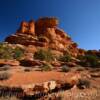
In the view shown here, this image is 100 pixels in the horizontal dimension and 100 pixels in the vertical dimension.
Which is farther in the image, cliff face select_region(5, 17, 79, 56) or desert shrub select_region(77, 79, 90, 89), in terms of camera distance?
cliff face select_region(5, 17, 79, 56)

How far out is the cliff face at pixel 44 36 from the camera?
60.0 m

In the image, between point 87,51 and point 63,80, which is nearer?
point 63,80

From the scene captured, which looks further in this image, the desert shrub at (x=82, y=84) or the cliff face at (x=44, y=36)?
the cliff face at (x=44, y=36)

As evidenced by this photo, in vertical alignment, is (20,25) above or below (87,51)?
above

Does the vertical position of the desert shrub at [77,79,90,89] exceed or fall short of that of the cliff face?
it falls short

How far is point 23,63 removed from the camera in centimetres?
3238

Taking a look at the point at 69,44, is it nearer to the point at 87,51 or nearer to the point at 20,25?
the point at 87,51

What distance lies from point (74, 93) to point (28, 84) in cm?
257

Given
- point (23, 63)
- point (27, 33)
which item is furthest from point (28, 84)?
point (27, 33)

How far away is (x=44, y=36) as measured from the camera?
2633 inches

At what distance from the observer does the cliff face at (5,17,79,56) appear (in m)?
60.0

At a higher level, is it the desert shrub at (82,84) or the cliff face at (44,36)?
the cliff face at (44,36)

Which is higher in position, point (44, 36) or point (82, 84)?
point (44, 36)

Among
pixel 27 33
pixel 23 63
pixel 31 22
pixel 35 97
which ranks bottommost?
pixel 35 97
